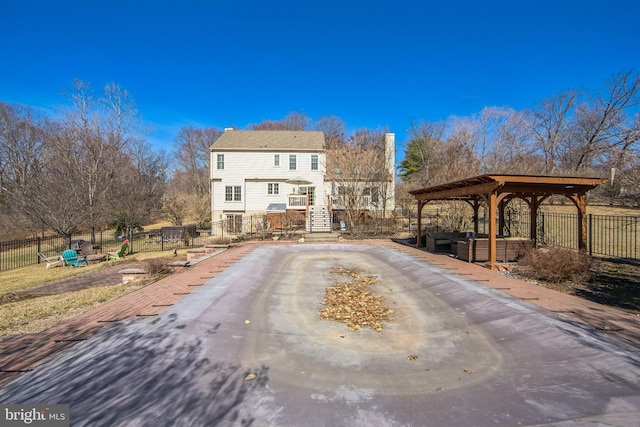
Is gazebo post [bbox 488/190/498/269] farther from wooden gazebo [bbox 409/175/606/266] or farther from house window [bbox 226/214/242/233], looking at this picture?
house window [bbox 226/214/242/233]

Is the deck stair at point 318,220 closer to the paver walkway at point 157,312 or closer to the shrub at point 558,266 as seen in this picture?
the paver walkway at point 157,312

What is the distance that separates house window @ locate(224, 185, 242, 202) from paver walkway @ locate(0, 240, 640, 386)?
1990cm

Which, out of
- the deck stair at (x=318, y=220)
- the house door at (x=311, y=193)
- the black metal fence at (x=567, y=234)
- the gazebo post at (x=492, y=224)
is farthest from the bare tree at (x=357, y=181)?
the gazebo post at (x=492, y=224)

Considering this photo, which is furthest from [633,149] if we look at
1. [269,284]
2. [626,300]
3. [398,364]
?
[269,284]

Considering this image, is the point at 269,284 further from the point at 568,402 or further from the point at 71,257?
the point at 71,257

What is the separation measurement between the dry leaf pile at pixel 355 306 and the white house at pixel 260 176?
19726 millimetres

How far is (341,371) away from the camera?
411cm

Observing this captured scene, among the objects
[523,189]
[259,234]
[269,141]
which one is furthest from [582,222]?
[269,141]

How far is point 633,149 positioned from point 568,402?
27.4 feet

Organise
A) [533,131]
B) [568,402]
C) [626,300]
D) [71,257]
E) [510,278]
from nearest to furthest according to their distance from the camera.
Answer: [568,402] < [626,300] < [510,278] < [71,257] < [533,131]

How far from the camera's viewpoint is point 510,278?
848cm

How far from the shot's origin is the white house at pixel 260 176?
92.8 feet

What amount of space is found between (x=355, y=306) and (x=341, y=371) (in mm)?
2935

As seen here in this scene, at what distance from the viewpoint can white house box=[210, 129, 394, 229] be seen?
92.8ft
